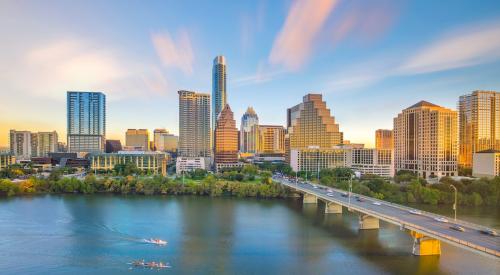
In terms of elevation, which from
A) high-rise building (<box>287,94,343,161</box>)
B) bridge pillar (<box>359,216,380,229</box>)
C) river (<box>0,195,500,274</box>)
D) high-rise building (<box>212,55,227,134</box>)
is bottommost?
river (<box>0,195,500,274</box>)

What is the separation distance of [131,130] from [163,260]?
164 m

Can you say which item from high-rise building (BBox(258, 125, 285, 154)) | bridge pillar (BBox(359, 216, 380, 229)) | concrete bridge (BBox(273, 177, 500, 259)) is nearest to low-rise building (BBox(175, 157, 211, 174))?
concrete bridge (BBox(273, 177, 500, 259))

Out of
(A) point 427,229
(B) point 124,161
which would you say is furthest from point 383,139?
(A) point 427,229

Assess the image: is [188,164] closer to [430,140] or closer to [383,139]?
[430,140]

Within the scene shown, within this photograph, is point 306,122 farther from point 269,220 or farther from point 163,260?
point 163,260

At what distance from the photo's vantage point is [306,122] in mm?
89750

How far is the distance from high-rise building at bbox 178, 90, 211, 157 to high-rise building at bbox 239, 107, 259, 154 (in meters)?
47.6

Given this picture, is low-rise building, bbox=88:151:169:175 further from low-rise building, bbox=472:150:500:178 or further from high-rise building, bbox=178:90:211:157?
low-rise building, bbox=472:150:500:178

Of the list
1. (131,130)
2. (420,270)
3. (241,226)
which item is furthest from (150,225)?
(131,130)

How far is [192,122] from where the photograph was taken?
11625 centimetres

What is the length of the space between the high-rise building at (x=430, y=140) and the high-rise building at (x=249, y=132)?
86521 millimetres

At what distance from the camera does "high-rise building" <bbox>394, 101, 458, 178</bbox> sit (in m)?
75.5

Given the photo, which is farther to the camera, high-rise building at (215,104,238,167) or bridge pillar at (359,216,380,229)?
high-rise building at (215,104,238,167)

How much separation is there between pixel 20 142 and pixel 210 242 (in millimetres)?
134349
